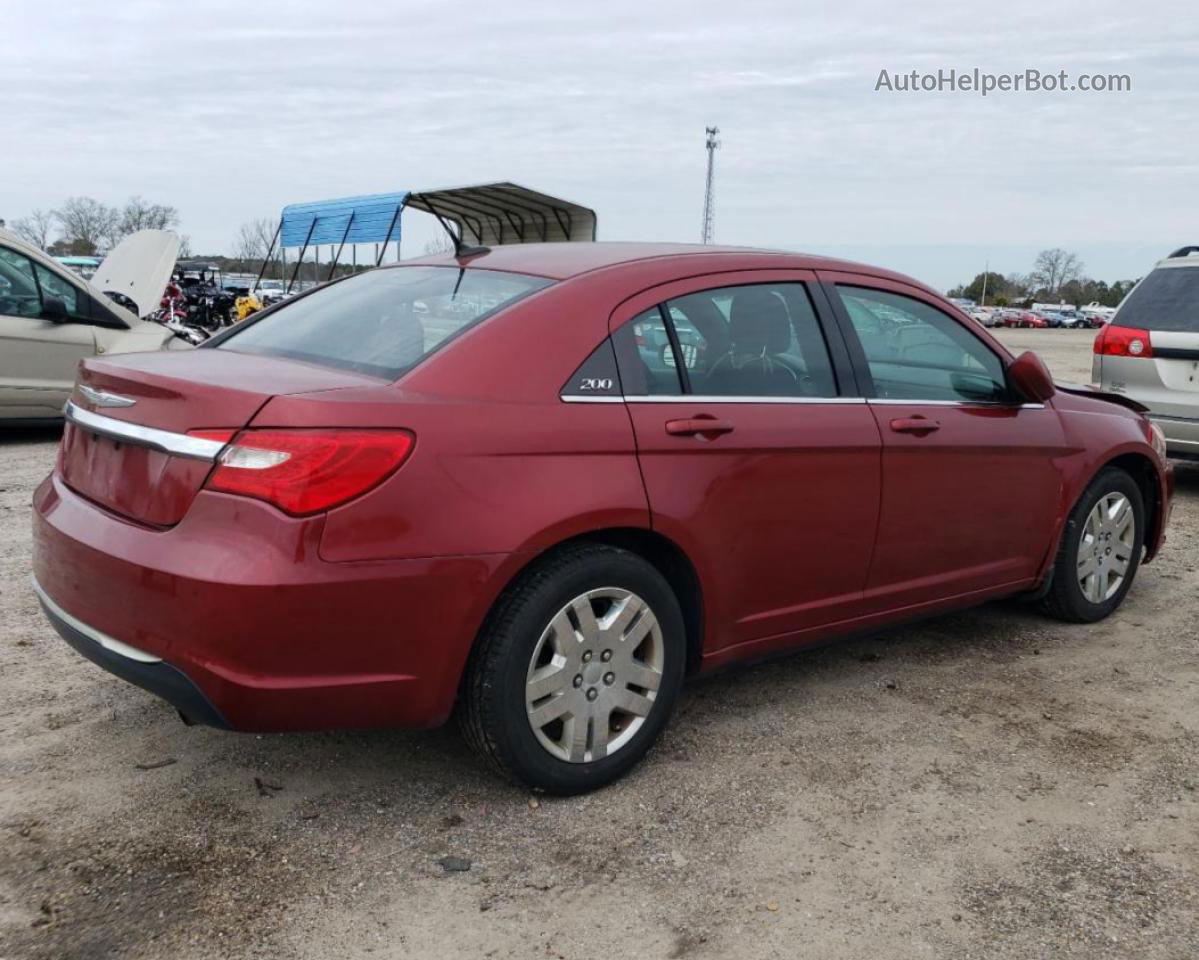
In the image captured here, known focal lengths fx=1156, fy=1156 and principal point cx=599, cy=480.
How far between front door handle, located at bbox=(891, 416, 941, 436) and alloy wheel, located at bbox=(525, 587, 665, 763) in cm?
120

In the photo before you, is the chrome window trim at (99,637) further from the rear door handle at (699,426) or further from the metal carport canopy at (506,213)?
the metal carport canopy at (506,213)

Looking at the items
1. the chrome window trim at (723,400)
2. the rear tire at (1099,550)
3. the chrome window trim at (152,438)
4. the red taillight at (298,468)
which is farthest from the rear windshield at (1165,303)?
the chrome window trim at (152,438)

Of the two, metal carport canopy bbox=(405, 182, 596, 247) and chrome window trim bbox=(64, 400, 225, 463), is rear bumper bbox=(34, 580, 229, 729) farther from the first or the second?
metal carport canopy bbox=(405, 182, 596, 247)

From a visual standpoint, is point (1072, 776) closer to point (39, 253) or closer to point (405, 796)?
point (405, 796)

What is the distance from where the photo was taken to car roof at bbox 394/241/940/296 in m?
3.47

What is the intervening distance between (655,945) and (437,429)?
4.22ft

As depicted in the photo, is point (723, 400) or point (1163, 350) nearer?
point (723, 400)

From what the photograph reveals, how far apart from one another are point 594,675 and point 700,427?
30.3 inches

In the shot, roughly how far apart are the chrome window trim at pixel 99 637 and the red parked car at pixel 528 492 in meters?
0.01

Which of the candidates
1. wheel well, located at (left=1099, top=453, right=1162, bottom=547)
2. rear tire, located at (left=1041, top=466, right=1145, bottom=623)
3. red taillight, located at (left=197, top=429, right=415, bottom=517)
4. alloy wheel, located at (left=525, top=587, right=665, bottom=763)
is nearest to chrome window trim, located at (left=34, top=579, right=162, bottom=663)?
red taillight, located at (left=197, top=429, right=415, bottom=517)

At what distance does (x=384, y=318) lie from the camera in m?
3.43

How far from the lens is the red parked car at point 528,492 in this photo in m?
2.70

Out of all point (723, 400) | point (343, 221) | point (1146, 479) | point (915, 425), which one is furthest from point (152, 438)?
point (343, 221)

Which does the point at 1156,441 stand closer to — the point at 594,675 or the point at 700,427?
the point at 700,427
